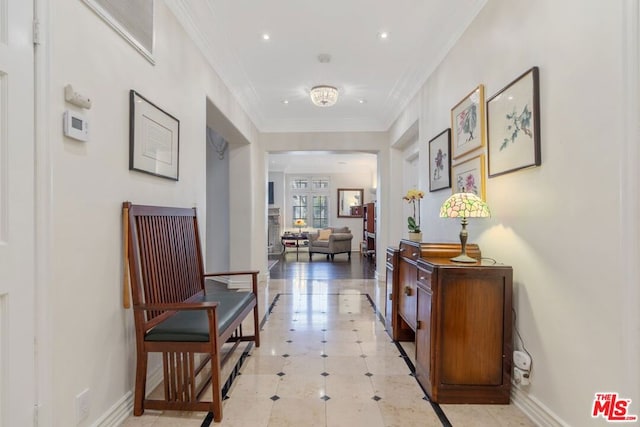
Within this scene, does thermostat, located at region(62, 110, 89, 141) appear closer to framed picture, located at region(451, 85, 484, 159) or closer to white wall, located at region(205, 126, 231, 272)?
A: framed picture, located at region(451, 85, 484, 159)

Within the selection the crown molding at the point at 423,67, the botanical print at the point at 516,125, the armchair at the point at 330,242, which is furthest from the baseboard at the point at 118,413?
the armchair at the point at 330,242

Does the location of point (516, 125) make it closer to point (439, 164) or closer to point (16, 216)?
point (439, 164)

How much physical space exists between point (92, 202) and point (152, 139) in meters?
0.69

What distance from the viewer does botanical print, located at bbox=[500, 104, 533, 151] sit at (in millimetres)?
1912

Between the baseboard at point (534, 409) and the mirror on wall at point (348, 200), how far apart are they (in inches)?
372

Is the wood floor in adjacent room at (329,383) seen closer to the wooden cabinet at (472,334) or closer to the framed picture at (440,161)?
the wooden cabinet at (472,334)

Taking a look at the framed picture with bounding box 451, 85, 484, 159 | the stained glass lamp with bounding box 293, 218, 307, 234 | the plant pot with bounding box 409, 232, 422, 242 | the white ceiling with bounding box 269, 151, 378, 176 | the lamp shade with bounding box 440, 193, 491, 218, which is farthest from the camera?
the stained glass lamp with bounding box 293, 218, 307, 234

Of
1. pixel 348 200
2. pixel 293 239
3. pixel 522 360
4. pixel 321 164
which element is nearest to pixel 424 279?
pixel 522 360

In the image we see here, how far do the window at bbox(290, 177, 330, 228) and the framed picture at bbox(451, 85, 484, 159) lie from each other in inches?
343

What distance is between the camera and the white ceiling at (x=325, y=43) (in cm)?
276

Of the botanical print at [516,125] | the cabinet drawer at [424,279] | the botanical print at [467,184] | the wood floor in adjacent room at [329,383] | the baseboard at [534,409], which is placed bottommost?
the wood floor in adjacent room at [329,383]

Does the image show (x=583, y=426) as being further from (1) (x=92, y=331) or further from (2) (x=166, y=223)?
(2) (x=166, y=223)

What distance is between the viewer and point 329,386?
227cm

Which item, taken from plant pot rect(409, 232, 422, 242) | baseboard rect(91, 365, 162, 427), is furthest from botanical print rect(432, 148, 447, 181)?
baseboard rect(91, 365, 162, 427)
